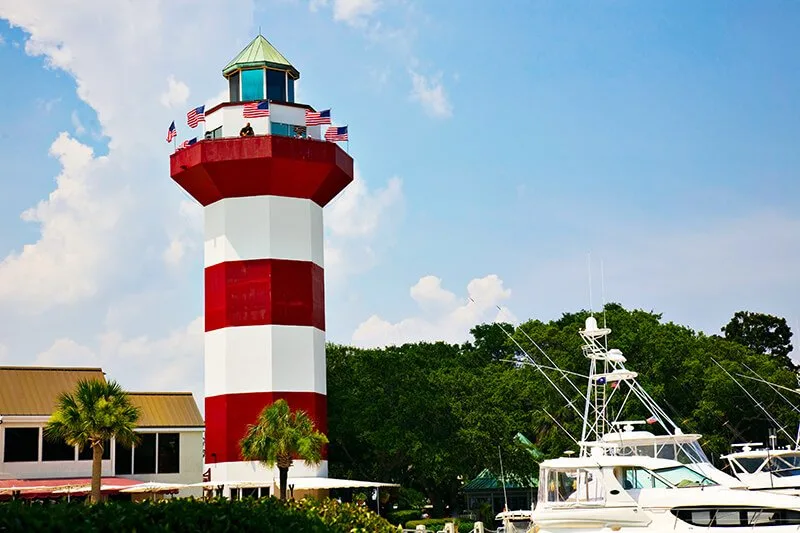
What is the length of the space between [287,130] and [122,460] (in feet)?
53.1

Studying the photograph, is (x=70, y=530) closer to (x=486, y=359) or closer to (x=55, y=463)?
(x=55, y=463)

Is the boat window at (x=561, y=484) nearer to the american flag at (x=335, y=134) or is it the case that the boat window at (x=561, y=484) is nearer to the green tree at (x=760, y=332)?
the american flag at (x=335, y=134)

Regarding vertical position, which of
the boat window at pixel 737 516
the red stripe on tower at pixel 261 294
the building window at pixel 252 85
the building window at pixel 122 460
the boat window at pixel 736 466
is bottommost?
the boat window at pixel 737 516

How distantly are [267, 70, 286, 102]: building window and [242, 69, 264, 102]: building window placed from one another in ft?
1.02

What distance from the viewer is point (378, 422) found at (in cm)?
5169

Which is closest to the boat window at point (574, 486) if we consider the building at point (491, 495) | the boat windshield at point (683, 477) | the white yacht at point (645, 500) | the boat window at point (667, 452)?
the white yacht at point (645, 500)

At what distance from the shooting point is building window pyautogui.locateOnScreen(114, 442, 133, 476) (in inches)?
1853

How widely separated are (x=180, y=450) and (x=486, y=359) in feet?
118

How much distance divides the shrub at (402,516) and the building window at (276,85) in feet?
67.1

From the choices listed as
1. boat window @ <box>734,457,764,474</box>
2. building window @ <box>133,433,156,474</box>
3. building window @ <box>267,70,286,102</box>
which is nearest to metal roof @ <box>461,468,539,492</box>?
building window @ <box>133,433,156,474</box>

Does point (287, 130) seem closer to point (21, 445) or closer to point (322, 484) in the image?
point (322, 484)

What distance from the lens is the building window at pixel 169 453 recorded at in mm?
47969

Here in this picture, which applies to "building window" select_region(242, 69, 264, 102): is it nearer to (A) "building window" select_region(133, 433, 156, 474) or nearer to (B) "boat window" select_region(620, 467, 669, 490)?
(A) "building window" select_region(133, 433, 156, 474)

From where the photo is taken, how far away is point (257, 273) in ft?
147
